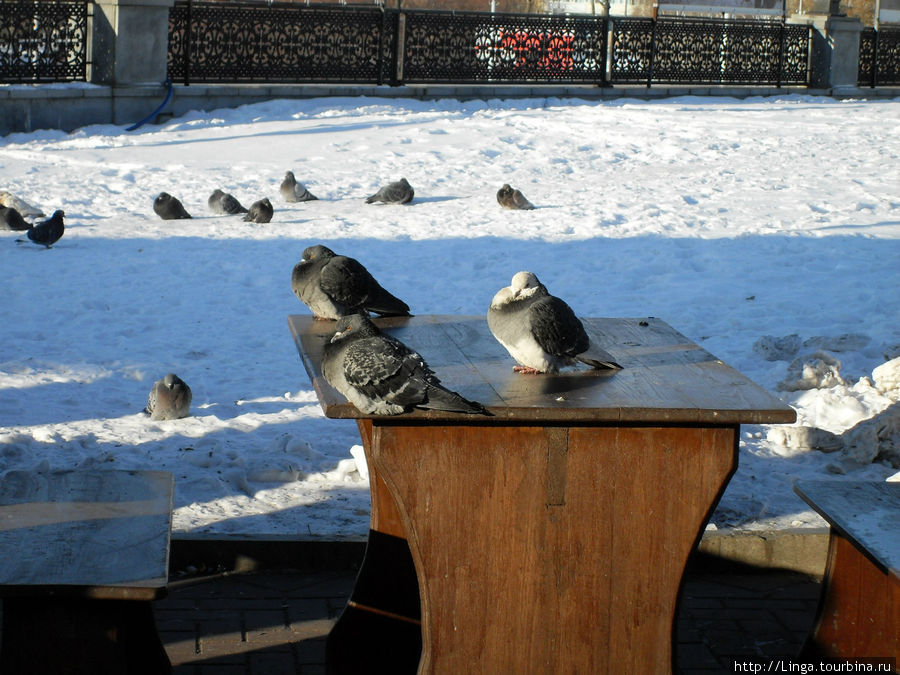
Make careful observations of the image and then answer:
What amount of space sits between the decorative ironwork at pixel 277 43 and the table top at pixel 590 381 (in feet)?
46.8

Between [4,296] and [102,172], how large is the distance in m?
4.81

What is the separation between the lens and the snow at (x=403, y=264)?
17.7 ft

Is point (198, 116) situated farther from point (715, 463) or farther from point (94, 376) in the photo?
point (715, 463)

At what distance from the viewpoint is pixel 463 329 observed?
3.96 m

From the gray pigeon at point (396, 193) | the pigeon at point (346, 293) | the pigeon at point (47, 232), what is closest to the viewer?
the pigeon at point (346, 293)

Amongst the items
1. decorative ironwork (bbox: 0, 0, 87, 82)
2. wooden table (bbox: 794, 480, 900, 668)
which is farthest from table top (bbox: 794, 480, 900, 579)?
decorative ironwork (bbox: 0, 0, 87, 82)

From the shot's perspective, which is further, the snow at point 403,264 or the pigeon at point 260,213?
the pigeon at point 260,213

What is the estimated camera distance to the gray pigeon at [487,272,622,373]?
320 centimetres

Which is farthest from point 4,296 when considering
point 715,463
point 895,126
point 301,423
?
point 895,126

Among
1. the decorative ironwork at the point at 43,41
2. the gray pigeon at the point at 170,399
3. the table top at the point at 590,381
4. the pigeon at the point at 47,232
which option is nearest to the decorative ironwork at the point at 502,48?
the decorative ironwork at the point at 43,41

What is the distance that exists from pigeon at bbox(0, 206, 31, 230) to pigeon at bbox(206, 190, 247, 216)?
185 centimetres

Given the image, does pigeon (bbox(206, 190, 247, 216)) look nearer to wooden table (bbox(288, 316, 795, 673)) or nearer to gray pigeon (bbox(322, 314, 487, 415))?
wooden table (bbox(288, 316, 795, 673))

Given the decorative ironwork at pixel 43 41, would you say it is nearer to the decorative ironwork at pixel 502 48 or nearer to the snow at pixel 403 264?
the snow at pixel 403 264

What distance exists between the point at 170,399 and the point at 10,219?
5.42 meters
